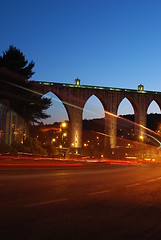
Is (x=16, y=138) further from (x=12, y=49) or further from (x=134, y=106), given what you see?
(x=134, y=106)

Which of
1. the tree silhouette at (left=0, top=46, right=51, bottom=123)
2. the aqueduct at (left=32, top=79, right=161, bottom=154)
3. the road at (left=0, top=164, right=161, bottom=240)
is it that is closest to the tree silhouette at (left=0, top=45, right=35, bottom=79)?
the tree silhouette at (left=0, top=46, right=51, bottom=123)

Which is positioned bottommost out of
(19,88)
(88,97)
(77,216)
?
(77,216)

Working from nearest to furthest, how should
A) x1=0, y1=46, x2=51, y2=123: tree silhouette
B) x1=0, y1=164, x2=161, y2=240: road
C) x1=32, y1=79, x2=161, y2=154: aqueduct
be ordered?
1. x1=0, y1=164, x2=161, y2=240: road
2. x1=0, y1=46, x2=51, y2=123: tree silhouette
3. x1=32, y1=79, x2=161, y2=154: aqueduct

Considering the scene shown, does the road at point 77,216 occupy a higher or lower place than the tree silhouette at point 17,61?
lower

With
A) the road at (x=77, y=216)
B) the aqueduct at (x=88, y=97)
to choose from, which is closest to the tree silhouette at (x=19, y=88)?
the aqueduct at (x=88, y=97)

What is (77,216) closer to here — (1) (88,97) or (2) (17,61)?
(2) (17,61)

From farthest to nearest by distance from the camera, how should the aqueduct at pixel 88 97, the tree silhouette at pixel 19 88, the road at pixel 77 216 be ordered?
the aqueduct at pixel 88 97, the tree silhouette at pixel 19 88, the road at pixel 77 216

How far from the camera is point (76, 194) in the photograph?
1030 cm

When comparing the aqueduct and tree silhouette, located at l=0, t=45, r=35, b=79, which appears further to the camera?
the aqueduct

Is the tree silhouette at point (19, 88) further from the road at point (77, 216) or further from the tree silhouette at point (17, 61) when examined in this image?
the road at point (77, 216)

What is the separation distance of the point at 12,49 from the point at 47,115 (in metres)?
10.0

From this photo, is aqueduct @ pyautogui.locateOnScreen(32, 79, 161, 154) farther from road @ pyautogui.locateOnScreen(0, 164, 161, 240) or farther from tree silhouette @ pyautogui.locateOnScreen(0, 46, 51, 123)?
road @ pyautogui.locateOnScreen(0, 164, 161, 240)

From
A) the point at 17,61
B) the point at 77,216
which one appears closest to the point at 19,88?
the point at 17,61

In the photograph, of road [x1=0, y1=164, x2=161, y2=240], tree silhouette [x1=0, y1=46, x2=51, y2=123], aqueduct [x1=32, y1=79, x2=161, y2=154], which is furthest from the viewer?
aqueduct [x1=32, y1=79, x2=161, y2=154]
